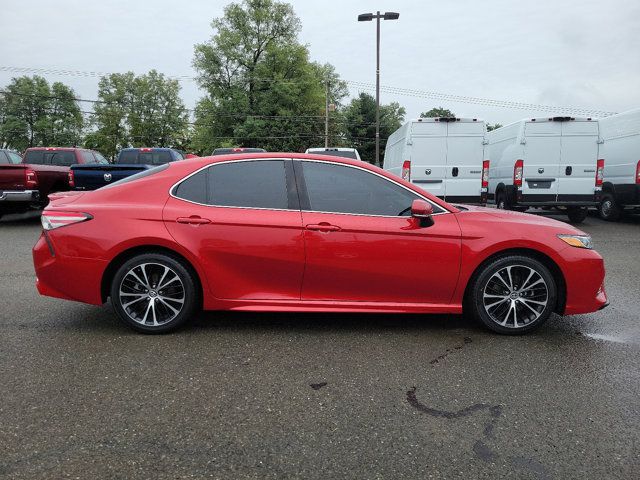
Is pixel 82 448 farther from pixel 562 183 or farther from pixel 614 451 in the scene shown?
pixel 562 183

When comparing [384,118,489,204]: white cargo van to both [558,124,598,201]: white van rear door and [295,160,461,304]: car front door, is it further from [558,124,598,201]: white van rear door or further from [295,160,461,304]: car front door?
[295,160,461,304]: car front door

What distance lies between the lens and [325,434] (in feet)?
8.57

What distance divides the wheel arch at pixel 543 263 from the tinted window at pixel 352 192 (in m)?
0.76

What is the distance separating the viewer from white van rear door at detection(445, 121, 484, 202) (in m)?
12.0

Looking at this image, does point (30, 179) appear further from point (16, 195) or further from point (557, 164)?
point (557, 164)

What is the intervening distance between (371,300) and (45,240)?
272cm

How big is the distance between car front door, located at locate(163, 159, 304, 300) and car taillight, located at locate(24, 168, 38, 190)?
8.94 meters

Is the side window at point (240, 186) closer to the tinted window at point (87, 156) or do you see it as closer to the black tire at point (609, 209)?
the tinted window at point (87, 156)

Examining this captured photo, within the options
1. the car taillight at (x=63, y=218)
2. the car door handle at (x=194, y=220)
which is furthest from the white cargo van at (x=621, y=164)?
the car taillight at (x=63, y=218)

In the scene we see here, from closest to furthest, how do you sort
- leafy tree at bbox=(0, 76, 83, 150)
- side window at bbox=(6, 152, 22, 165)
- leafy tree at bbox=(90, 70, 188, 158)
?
side window at bbox=(6, 152, 22, 165)
leafy tree at bbox=(90, 70, 188, 158)
leafy tree at bbox=(0, 76, 83, 150)

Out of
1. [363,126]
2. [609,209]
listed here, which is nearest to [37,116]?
[363,126]

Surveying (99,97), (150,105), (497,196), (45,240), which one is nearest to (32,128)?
(99,97)

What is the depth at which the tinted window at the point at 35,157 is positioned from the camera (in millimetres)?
13688

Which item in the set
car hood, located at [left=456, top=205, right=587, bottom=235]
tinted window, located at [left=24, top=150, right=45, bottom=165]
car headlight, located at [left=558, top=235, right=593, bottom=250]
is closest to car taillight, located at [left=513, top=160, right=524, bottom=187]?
car hood, located at [left=456, top=205, right=587, bottom=235]
